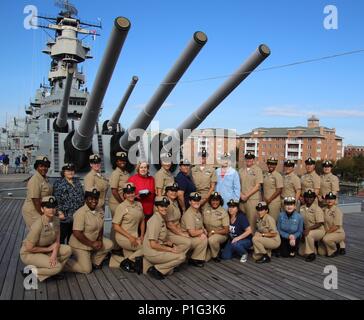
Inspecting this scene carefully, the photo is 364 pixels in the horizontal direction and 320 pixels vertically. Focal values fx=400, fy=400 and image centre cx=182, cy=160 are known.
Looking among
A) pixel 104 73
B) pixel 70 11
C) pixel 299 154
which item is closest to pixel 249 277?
pixel 104 73

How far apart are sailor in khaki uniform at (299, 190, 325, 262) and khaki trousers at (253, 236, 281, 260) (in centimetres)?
45

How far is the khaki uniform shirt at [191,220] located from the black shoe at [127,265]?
0.85m

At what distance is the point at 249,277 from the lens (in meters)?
4.69

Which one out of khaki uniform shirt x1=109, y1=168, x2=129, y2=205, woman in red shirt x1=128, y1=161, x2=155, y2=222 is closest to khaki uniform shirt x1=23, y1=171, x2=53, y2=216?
khaki uniform shirt x1=109, y1=168, x2=129, y2=205

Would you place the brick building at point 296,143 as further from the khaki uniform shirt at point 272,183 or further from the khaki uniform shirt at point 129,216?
the khaki uniform shirt at point 129,216

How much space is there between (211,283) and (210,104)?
11.6ft

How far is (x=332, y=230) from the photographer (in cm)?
573

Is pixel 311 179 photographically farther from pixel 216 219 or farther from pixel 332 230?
pixel 216 219

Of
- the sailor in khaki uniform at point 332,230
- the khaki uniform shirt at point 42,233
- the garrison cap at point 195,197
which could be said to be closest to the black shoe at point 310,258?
the sailor in khaki uniform at point 332,230

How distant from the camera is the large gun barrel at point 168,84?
538 cm

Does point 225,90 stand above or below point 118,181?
above

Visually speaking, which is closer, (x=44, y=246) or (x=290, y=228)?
(x=44, y=246)

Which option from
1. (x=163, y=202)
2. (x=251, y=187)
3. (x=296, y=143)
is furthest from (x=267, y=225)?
(x=296, y=143)
